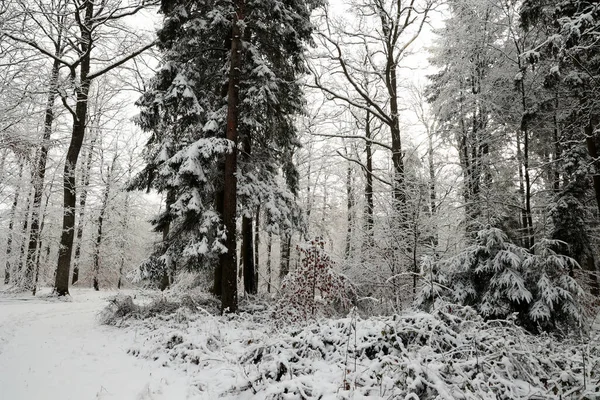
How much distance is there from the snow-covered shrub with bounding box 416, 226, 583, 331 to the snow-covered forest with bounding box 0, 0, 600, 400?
0.12ft

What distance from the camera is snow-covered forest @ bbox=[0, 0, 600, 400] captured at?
402 cm

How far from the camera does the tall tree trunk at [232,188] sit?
8.34m

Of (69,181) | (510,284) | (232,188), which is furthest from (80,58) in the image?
(510,284)

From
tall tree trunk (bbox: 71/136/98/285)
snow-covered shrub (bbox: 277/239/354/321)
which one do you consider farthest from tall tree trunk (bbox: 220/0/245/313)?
tall tree trunk (bbox: 71/136/98/285)

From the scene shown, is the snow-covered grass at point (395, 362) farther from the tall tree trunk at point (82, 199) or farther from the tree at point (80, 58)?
the tall tree trunk at point (82, 199)

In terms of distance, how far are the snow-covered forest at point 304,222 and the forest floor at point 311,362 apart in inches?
1.4

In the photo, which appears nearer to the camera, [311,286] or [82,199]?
[311,286]

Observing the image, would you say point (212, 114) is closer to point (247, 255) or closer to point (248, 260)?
point (247, 255)

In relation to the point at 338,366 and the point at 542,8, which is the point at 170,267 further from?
the point at 542,8

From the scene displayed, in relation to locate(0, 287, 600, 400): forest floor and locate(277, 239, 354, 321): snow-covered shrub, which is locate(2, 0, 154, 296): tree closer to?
locate(0, 287, 600, 400): forest floor

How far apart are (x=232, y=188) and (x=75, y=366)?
15.5ft

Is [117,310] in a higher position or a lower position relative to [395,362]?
lower

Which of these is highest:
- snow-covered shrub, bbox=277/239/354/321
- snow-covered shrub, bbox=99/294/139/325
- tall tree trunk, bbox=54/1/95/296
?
tall tree trunk, bbox=54/1/95/296

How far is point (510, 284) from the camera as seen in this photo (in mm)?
5980
